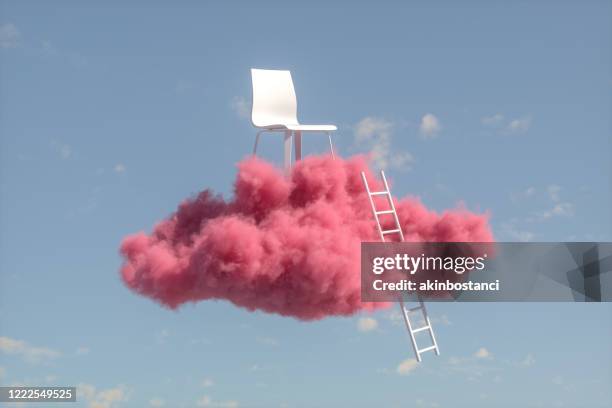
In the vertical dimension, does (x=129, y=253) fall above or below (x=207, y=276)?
above

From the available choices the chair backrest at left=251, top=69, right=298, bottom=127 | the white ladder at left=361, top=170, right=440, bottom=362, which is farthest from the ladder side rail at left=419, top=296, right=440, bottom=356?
the chair backrest at left=251, top=69, right=298, bottom=127

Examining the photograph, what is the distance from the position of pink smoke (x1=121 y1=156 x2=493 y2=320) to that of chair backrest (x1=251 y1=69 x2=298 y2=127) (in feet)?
3.22

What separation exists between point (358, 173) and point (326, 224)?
1.15m

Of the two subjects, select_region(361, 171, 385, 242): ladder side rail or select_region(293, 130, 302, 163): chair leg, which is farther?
select_region(293, 130, 302, 163): chair leg

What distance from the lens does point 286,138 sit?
1162 cm

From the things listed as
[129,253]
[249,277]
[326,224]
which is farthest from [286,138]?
[129,253]

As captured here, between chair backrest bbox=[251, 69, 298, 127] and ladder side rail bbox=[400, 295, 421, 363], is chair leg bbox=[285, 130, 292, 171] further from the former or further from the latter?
ladder side rail bbox=[400, 295, 421, 363]

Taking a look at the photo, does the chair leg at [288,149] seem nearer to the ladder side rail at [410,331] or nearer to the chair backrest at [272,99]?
the chair backrest at [272,99]

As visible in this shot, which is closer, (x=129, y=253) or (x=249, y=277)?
(x=249, y=277)

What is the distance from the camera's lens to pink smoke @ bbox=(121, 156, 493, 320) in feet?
34.4

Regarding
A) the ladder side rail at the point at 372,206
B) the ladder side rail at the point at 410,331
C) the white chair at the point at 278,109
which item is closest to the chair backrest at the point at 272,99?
the white chair at the point at 278,109

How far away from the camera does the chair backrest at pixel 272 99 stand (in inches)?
468

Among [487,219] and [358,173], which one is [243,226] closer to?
[358,173]

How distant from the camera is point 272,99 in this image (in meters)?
12.0
